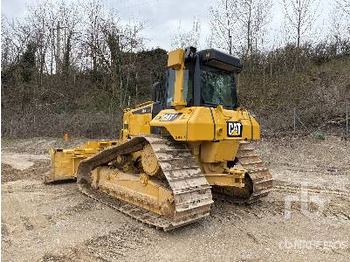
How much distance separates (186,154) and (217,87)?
4.37 feet

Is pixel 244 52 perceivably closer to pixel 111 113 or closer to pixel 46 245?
pixel 111 113

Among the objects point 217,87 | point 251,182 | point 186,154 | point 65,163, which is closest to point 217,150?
point 186,154

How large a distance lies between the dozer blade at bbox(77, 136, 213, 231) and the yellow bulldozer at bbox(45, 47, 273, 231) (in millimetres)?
12

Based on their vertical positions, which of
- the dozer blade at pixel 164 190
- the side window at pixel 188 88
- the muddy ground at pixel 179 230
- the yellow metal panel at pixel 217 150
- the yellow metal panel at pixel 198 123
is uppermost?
the side window at pixel 188 88

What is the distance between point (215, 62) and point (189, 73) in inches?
18.2

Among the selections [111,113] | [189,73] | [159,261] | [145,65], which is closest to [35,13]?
[145,65]

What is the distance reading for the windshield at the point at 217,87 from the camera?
5.50 metres

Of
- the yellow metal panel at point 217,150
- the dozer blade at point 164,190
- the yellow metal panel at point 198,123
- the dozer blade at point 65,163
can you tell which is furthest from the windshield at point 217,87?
the dozer blade at point 65,163

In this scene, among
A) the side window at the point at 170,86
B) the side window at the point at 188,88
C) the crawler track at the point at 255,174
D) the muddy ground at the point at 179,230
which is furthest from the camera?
the crawler track at the point at 255,174

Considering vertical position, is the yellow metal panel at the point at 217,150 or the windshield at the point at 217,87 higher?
the windshield at the point at 217,87

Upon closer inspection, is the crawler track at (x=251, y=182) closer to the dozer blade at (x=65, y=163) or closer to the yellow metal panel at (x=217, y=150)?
the yellow metal panel at (x=217, y=150)

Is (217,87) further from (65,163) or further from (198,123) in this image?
(65,163)

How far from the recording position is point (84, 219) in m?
5.20

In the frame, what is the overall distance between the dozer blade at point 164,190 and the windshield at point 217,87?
91 centimetres
